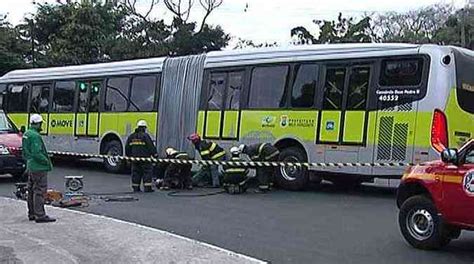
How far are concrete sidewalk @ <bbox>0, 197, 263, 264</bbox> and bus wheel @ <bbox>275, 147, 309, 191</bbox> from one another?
550 cm

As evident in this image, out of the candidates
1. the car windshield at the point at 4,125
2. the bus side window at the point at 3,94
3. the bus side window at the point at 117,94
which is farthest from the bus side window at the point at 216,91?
the bus side window at the point at 3,94

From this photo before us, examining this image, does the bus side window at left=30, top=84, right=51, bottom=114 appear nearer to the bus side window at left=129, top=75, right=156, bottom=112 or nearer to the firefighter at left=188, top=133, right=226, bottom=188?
the bus side window at left=129, top=75, right=156, bottom=112

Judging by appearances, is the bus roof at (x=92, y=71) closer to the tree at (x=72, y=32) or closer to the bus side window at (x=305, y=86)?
the bus side window at (x=305, y=86)

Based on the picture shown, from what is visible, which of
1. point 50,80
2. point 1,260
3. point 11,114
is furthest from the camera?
point 11,114

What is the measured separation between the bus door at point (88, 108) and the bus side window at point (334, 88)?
8534 mm

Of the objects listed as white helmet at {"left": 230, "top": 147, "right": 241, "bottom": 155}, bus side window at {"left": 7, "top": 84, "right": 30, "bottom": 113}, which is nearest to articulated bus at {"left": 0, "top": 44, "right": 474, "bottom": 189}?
white helmet at {"left": 230, "top": 147, "right": 241, "bottom": 155}

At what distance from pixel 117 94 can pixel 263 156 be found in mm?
6868

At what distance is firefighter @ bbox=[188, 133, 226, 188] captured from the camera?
54.2ft

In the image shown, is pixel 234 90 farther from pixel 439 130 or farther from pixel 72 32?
pixel 72 32

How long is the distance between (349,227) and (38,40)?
4230cm

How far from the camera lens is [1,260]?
841 centimetres

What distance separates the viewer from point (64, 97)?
74.9ft

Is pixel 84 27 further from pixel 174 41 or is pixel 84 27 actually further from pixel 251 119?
pixel 251 119

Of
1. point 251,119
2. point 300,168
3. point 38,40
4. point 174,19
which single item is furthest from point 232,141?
point 174,19
